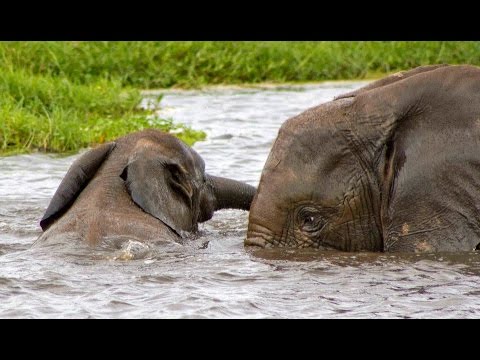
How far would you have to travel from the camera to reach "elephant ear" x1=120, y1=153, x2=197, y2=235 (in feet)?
25.5

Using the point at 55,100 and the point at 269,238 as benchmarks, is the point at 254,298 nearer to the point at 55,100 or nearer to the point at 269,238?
the point at 269,238

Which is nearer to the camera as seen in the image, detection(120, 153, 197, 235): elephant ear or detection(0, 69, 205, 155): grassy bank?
detection(120, 153, 197, 235): elephant ear

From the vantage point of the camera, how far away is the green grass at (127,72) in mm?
11883

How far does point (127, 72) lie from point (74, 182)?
834cm

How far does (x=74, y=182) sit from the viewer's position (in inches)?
310

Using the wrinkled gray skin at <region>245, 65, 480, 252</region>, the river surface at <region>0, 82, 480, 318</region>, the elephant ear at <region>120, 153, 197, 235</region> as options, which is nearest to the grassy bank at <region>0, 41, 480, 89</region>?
the elephant ear at <region>120, 153, 197, 235</region>

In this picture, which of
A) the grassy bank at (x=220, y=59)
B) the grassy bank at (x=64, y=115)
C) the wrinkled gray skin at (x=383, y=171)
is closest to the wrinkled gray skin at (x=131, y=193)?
the wrinkled gray skin at (x=383, y=171)

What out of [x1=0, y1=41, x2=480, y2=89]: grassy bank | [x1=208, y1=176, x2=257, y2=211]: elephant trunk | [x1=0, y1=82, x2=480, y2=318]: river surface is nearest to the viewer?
[x1=0, y1=82, x2=480, y2=318]: river surface

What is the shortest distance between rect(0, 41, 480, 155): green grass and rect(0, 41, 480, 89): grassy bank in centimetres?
1

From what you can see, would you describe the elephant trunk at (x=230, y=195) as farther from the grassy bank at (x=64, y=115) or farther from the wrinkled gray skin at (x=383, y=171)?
the grassy bank at (x=64, y=115)

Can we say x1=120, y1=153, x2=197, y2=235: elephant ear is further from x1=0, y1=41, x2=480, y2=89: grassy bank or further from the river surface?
x1=0, y1=41, x2=480, y2=89: grassy bank

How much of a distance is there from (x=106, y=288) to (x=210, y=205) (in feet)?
7.38

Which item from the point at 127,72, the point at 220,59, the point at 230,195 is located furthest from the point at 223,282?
the point at 220,59

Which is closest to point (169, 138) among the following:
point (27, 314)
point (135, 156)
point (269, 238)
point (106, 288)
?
point (135, 156)
